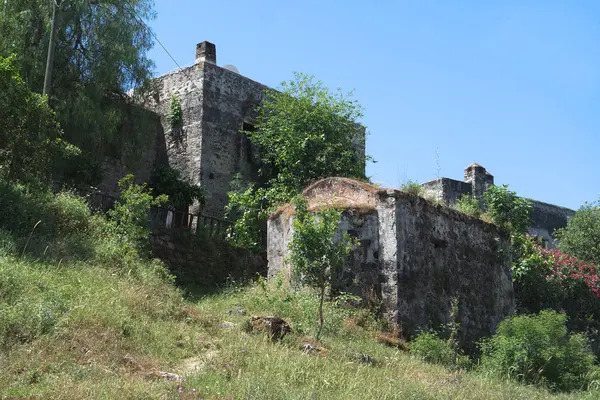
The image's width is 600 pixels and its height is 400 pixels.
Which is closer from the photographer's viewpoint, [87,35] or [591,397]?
[591,397]

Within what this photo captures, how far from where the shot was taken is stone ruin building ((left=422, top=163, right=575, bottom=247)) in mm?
25562

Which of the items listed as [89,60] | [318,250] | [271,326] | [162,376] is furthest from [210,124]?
[162,376]

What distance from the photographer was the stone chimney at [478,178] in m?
26.7

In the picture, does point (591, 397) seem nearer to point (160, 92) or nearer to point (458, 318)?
point (458, 318)

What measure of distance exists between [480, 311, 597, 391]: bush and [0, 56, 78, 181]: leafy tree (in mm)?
9191

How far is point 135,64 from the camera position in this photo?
1920 centimetres

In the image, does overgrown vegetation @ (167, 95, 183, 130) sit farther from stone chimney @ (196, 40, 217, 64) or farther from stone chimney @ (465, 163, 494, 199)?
Result: stone chimney @ (465, 163, 494, 199)

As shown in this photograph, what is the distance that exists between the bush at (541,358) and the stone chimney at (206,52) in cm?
1420

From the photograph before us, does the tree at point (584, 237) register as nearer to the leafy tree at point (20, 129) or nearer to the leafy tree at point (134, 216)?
the leafy tree at point (134, 216)

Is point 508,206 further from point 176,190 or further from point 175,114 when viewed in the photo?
point 175,114

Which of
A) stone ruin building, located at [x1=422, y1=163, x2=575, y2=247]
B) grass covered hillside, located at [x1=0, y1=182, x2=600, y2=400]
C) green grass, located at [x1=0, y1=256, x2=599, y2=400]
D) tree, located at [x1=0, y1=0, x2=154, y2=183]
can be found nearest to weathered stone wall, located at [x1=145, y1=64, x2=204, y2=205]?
tree, located at [x1=0, y1=0, x2=154, y2=183]

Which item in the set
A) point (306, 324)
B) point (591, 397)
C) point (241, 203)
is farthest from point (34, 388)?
point (241, 203)

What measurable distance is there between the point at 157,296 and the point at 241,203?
8267 mm

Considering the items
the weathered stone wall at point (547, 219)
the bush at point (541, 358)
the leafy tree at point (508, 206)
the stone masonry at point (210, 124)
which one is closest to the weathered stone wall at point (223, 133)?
the stone masonry at point (210, 124)
